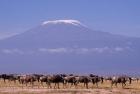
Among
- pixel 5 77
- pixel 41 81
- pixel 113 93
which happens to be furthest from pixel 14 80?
pixel 113 93

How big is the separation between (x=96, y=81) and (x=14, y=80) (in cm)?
2001

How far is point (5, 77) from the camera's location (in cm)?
11212

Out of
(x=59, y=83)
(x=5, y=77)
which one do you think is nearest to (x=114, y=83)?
(x=59, y=83)

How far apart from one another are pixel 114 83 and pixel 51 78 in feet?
38.1

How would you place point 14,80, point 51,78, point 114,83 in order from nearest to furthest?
point 51,78
point 114,83
point 14,80

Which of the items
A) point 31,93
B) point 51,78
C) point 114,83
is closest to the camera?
point 31,93

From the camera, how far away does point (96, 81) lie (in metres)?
91.2

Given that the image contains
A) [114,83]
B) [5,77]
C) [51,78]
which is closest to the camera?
[51,78]

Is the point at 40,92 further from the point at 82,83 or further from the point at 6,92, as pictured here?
the point at 82,83

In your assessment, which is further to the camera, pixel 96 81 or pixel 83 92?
pixel 96 81

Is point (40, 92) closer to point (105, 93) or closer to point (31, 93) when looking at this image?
point (31, 93)

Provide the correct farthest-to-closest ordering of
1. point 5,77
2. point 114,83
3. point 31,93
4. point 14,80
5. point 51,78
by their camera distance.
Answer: point 5,77 → point 14,80 → point 114,83 → point 51,78 → point 31,93

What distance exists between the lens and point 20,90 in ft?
249

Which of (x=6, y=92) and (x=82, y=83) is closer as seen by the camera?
(x=6, y=92)
